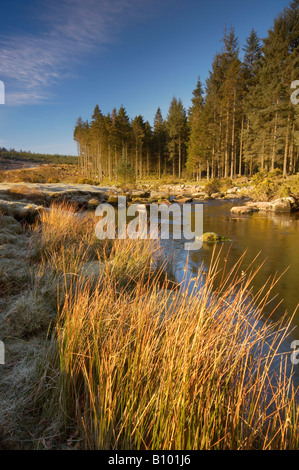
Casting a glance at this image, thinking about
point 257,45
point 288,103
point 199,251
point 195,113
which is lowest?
point 199,251

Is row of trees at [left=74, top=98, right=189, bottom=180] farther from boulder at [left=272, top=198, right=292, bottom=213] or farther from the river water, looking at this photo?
the river water

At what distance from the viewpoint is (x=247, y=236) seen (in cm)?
1045

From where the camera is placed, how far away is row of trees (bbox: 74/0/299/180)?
2616cm

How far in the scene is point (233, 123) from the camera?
32.0 metres

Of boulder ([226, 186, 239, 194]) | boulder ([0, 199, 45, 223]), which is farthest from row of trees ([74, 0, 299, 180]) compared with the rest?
boulder ([0, 199, 45, 223])

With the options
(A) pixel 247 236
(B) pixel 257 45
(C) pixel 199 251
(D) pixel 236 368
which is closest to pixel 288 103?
(B) pixel 257 45

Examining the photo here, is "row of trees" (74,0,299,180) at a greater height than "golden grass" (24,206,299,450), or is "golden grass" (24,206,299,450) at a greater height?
"row of trees" (74,0,299,180)

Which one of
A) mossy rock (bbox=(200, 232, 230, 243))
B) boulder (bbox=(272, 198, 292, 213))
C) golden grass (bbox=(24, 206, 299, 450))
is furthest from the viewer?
boulder (bbox=(272, 198, 292, 213))

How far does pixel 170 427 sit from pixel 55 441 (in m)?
0.81

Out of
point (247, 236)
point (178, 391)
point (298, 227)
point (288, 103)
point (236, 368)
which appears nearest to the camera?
point (178, 391)

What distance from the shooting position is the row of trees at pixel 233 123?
2616cm

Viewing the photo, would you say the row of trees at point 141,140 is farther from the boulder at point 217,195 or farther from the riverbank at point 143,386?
the riverbank at point 143,386

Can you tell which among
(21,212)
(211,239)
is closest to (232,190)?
(211,239)
